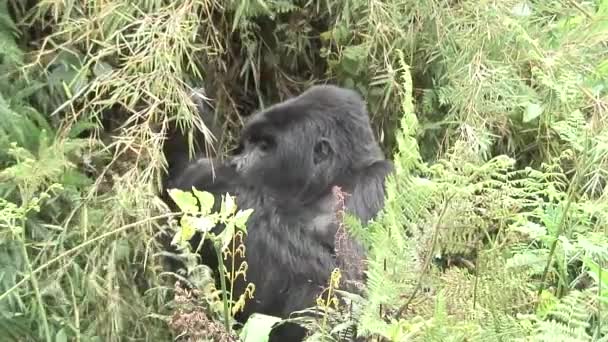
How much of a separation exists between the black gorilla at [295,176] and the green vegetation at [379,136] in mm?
183

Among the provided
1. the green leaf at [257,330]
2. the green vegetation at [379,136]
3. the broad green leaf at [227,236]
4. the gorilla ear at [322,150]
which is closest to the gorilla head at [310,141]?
the gorilla ear at [322,150]

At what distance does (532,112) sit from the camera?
3025 mm

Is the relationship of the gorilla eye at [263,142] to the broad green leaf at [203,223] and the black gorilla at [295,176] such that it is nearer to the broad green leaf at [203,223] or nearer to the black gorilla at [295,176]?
the black gorilla at [295,176]

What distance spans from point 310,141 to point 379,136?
38 cm

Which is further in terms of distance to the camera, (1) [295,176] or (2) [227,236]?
(1) [295,176]

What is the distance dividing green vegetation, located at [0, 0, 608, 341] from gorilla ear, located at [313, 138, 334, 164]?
0.88 feet

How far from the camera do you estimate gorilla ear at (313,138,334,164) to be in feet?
9.39

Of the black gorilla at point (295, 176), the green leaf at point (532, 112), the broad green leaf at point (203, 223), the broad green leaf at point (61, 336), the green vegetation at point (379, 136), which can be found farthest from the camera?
the green leaf at point (532, 112)

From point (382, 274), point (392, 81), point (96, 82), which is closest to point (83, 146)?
point (96, 82)

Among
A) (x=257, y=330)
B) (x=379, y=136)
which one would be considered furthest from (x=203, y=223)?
(x=379, y=136)

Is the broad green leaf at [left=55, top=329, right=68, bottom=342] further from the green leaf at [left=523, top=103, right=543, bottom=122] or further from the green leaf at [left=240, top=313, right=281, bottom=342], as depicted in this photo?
the green leaf at [left=523, top=103, right=543, bottom=122]

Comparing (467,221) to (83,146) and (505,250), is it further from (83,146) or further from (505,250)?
(83,146)

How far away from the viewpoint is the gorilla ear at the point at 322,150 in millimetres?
2863

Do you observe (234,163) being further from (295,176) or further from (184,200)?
(184,200)
